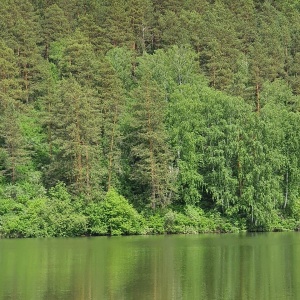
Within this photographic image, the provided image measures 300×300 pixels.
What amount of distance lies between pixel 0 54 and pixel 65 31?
61.3 ft

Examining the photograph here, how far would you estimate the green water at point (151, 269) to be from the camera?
97.0ft

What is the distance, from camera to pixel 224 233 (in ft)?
210

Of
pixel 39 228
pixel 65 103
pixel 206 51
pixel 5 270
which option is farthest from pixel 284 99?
pixel 5 270

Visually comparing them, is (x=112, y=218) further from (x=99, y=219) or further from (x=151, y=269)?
(x=151, y=269)

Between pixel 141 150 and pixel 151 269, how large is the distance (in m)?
29.0

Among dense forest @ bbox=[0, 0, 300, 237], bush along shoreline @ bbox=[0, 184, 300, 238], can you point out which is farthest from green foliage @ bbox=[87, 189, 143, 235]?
dense forest @ bbox=[0, 0, 300, 237]

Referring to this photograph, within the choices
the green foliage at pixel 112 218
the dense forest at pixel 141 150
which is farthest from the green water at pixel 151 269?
the dense forest at pixel 141 150

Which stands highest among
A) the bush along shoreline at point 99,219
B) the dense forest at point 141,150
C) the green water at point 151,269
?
the dense forest at point 141,150

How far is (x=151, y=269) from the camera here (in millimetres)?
36875

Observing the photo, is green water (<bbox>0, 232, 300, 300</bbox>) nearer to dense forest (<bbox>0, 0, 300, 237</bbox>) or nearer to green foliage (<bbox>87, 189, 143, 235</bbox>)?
green foliage (<bbox>87, 189, 143, 235</bbox>)

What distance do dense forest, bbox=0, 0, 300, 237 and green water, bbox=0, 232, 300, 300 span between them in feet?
29.6

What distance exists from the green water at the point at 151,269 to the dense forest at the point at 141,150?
29.6 feet

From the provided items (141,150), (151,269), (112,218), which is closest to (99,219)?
(112,218)

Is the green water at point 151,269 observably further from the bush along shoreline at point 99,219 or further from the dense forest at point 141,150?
the dense forest at point 141,150
